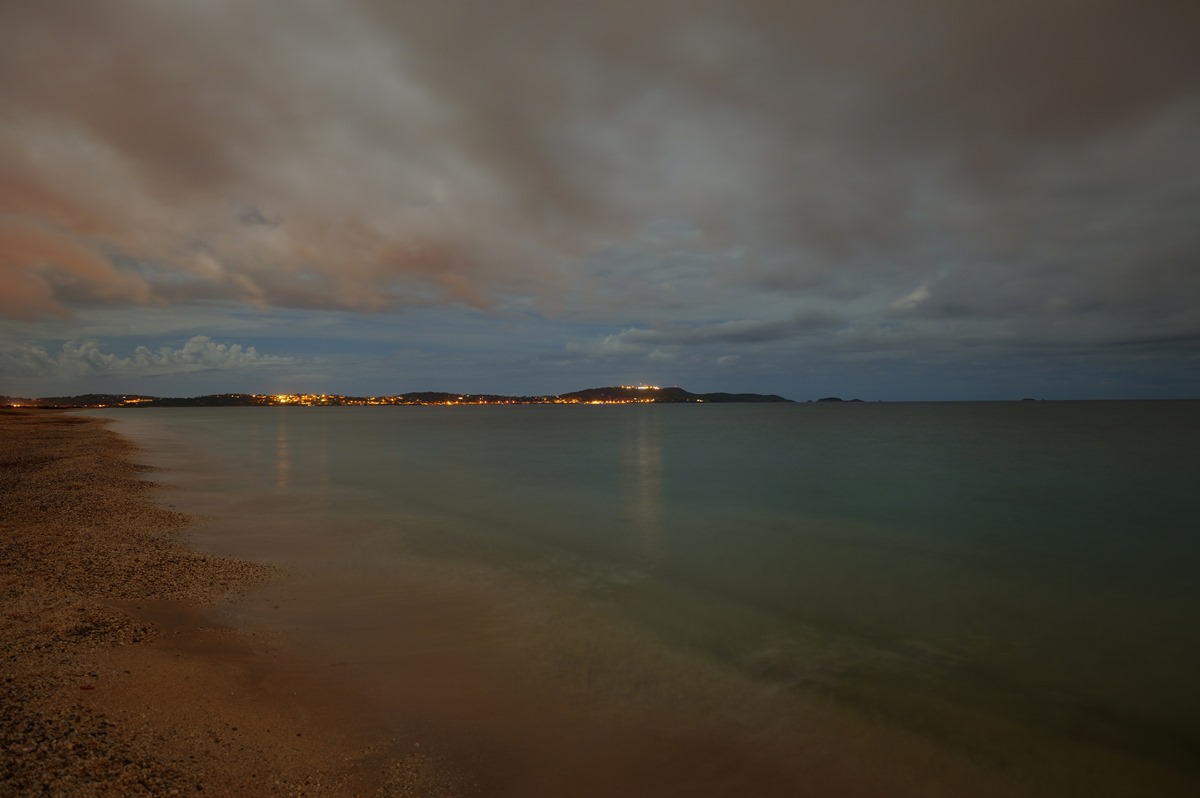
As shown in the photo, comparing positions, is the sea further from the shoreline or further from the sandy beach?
the shoreline

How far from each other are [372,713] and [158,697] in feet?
7.63

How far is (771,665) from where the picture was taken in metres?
8.80

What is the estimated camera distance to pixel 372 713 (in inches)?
265

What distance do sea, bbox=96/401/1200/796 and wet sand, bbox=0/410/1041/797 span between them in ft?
0.17

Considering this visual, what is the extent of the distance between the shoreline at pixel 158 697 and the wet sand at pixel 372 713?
3cm

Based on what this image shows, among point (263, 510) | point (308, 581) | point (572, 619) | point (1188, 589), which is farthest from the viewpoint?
point (263, 510)

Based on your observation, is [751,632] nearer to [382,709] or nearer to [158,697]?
[382,709]

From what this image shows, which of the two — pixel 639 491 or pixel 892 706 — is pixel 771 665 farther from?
pixel 639 491

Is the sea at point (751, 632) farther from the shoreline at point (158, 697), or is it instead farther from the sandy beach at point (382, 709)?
the shoreline at point (158, 697)

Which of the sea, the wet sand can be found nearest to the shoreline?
the wet sand

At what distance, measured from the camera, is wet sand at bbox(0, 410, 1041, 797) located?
216 inches

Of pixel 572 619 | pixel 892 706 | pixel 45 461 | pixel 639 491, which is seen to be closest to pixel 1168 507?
pixel 639 491

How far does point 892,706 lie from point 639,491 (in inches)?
830

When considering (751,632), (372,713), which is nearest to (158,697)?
(372,713)
